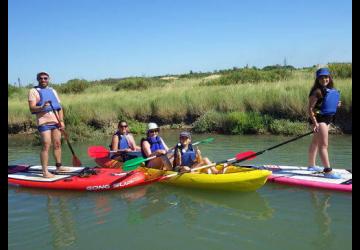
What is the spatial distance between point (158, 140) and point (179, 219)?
8.36ft

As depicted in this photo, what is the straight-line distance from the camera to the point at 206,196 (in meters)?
6.70

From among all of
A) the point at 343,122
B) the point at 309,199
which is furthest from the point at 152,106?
the point at 309,199

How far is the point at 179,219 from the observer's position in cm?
570

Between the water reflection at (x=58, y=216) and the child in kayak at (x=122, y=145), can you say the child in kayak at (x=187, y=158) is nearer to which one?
the child in kayak at (x=122, y=145)

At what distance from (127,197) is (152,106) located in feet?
29.2

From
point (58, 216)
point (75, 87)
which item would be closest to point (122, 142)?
point (58, 216)

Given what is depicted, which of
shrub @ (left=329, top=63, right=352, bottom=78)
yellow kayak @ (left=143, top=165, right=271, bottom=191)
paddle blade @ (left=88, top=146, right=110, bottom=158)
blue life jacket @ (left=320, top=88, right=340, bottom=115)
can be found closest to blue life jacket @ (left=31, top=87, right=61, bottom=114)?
paddle blade @ (left=88, top=146, right=110, bottom=158)

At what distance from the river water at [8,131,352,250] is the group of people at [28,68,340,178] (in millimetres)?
537

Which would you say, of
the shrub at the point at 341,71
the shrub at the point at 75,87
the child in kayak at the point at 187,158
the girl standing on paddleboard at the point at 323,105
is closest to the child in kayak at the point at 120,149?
the child in kayak at the point at 187,158

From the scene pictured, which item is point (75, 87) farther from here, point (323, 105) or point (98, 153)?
point (323, 105)

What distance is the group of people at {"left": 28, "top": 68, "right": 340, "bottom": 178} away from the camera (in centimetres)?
659

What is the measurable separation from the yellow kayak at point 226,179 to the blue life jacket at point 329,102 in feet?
4.54

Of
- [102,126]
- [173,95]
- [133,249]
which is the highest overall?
[173,95]
